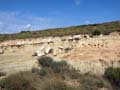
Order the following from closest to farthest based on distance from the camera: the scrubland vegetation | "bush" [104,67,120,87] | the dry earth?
the scrubland vegetation → "bush" [104,67,120,87] → the dry earth

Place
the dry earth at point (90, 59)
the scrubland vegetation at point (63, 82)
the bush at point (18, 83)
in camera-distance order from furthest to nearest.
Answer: the dry earth at point (90, 59), the bush at point (18, 83), the scrubland vegetation at point (63, 82)

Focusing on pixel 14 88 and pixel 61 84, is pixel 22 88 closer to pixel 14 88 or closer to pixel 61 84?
pixel 14 88

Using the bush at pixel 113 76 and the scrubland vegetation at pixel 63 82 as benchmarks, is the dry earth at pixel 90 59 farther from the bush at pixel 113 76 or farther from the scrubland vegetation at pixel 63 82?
the scrubland vegetation at pixel 63 82

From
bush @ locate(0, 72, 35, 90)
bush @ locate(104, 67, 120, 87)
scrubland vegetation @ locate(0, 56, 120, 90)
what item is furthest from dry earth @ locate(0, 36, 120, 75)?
bush @ locate(0, 72, 35, 90)

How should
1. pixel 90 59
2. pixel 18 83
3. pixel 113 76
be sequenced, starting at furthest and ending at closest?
pixel 90 59 → pixel 113 76 → pixel 18 83

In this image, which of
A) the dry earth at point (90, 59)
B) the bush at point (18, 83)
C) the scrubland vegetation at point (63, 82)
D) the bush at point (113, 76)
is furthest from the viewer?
the dry earth at point (90, 59)

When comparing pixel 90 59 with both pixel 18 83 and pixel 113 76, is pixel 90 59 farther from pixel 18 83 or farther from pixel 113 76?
pixel 18 83

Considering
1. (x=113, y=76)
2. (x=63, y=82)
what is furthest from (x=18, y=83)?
(x=113, y=76)

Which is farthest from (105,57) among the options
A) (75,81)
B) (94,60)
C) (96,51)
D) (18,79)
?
(18,79)

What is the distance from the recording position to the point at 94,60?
2175 centimetres

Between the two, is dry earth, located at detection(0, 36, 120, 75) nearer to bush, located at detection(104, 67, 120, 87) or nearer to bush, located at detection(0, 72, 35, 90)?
bush, located at detection(104, 67, 120, 87)

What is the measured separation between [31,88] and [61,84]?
4.45 feet

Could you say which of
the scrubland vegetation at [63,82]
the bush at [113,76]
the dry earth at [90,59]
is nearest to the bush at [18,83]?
the scrubland vegetation at [63,82]

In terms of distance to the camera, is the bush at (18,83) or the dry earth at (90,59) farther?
the dry earth at (90,59)
